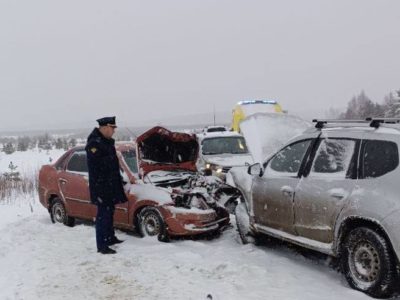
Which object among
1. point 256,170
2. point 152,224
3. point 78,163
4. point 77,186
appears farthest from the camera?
point 78,163

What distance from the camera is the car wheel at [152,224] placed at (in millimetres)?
7832

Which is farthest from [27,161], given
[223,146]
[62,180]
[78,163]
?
[78,163]

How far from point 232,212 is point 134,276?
11.5 ft

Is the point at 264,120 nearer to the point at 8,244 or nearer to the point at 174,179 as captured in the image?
the point at 174,179

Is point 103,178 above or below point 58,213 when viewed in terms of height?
above

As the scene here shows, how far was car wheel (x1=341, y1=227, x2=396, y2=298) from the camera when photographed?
5.03 m

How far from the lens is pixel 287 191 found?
6.42 metres

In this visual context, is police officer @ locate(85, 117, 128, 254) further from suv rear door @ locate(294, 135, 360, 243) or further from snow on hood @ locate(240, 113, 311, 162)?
snow on hood @ locate(240, 113, 311, 162)

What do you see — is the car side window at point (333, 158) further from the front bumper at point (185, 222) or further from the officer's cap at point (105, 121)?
the officer's cap at point (105, 121)

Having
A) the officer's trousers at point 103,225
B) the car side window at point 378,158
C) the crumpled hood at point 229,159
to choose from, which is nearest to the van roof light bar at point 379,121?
the car side window at point 378,158

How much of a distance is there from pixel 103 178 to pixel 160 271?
189 cm

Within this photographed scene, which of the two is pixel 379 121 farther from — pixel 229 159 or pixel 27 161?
pixel 27 161

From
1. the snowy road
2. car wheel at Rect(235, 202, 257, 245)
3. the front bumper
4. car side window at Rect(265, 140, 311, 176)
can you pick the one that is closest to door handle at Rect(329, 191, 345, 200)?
car side window at Rect(265, 140, 311, 176)

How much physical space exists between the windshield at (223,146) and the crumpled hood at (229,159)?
0.39 metres
